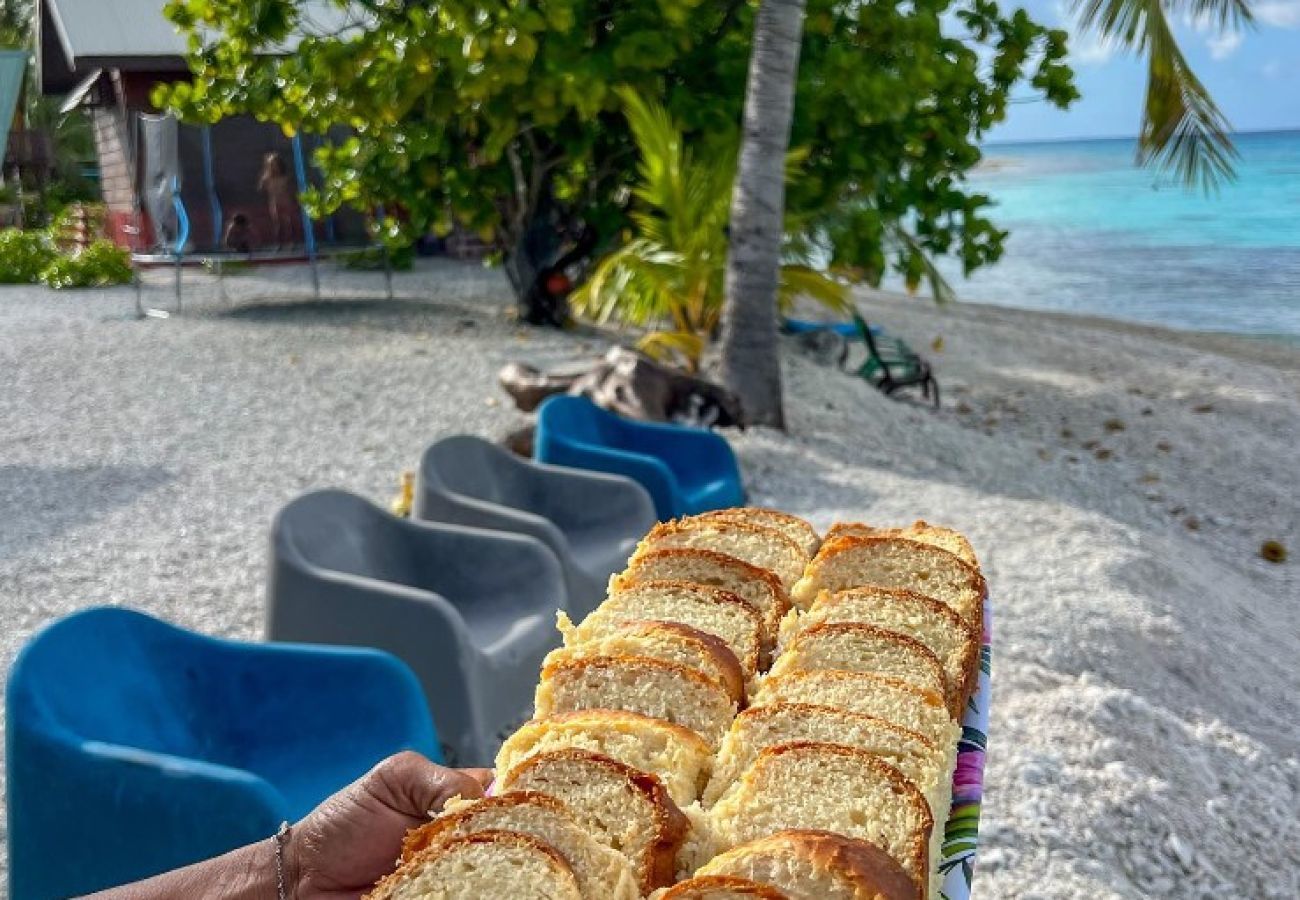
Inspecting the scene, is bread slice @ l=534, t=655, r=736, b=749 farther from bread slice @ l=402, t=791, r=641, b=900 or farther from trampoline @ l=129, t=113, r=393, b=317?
trampoline @ l=129, t=113, r=393, b=317

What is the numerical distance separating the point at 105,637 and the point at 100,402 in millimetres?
7404

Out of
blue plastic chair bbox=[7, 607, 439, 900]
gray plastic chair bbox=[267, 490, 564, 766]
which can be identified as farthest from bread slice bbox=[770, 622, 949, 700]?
gray plastic chair bbox=[267, 490, 564, 766]

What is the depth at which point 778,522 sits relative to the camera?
106 inches

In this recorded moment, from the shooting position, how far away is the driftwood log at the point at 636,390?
26.2 feet

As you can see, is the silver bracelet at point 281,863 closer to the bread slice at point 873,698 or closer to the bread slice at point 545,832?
the bread slice at point 545,832

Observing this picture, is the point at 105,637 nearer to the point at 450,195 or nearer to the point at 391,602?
the point at 391,602

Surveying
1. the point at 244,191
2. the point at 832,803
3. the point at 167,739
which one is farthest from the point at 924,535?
the point at 244,191

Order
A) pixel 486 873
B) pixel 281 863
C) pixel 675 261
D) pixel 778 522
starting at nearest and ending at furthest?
1. pixel 486 873
2. pixel 281 863
3. pixel 778 522
4. pixel 675 261

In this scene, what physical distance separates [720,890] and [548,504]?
173 inches

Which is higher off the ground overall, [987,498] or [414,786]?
[414,786]

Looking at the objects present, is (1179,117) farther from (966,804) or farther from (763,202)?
(966,804)

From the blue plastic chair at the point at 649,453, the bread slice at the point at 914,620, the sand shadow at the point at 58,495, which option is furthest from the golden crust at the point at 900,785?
the sand shadow at the point at 58,495

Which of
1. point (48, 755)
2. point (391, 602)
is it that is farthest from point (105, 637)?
point (391, 602)

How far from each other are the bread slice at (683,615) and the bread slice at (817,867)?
576mm
